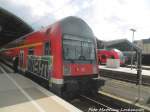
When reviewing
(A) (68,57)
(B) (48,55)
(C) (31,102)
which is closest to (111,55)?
(B) (48,55)

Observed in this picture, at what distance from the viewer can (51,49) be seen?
809cm

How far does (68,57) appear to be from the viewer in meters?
7.97

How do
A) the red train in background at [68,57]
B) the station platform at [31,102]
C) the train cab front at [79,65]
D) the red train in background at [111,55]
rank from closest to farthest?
1. the station platform at [31,102]
2. the red train in background at [68,57]
3. the train cab front at [79,65]
4. the red train in background at [111,55]

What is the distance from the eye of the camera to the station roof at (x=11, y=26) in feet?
90.3

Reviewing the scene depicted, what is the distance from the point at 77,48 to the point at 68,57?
2.23 feet

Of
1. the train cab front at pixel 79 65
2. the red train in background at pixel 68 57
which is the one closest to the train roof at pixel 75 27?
the red train in background at pixel 68 57

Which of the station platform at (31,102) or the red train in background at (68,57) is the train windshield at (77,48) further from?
the station platform at (31,102)

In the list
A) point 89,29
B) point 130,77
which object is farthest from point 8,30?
point 89,29

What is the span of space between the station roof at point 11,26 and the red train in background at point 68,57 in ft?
64.8

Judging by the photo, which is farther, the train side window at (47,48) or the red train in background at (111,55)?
the red train in background at (111,55)

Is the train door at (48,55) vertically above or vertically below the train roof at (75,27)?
below

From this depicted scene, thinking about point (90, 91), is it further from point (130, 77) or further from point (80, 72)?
point (130, 77)

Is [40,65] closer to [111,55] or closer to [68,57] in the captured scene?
[68,57]

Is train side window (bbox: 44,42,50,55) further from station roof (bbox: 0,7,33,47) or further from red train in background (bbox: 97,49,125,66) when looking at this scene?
station roof (bbox: 0,7,33,47)
